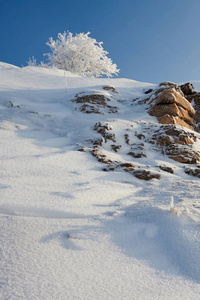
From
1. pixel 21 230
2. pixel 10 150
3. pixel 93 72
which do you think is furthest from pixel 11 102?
pixel 93 72

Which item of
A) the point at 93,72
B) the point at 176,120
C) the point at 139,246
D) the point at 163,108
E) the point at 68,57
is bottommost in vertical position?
the point at 139,246

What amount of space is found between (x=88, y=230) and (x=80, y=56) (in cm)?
2131

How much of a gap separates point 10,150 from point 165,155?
2.59 metres

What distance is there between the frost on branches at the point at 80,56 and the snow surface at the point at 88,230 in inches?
731

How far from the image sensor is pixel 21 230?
1.08 metres

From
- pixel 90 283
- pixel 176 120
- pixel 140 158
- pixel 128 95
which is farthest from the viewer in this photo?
pixel 128 95

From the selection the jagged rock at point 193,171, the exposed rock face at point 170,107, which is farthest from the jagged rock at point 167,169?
the exposed rock face at point 170,107

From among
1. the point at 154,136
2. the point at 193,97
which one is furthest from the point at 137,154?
the point at 193,97

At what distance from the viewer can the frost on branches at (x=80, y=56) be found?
62.6ft

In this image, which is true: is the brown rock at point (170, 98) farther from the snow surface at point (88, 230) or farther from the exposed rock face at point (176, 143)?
the snow surface at point (88, 230)

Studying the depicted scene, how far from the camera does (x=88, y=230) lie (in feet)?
3.88

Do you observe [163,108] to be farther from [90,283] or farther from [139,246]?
[90,283]

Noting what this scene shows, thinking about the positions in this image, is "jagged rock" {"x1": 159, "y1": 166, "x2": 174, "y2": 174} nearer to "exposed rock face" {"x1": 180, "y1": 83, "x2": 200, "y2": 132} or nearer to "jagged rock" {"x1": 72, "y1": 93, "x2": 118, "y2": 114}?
"jagged rock" {"x1": 72, "y1": 93, "x2": 118, "y2": 114}

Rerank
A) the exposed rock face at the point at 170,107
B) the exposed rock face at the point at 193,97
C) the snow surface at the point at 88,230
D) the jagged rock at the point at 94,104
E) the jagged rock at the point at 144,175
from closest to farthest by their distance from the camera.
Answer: the snow surface at the point at 88,230
the jagged rock at the point at 144,175
the exposed rock face at the point at 170,107
the jagged rock at the point at 94,104
the exposed rock face at the point at 193,97
